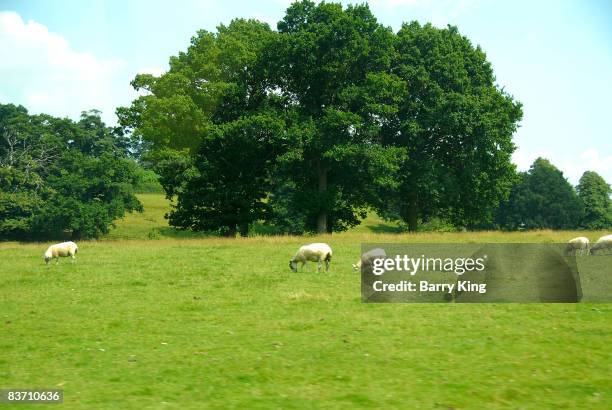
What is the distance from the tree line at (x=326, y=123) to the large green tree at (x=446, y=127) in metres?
0.14

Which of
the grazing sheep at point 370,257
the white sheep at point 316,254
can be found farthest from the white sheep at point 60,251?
the grazing sheep at point 370,257

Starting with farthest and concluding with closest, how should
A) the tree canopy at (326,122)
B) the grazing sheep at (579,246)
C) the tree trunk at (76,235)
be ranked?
the tree trunk at (76,235) < the tree canopy at (326,122) < the grazing sheep at (579,246)

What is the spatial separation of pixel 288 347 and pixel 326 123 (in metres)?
39.7

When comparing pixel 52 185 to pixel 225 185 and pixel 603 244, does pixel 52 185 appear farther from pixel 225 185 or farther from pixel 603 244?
pixel 603 244

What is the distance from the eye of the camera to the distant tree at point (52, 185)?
258 feet

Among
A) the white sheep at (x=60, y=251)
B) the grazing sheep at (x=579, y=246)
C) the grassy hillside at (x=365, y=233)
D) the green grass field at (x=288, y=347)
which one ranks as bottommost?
the green grass field at (x=288, y=347)

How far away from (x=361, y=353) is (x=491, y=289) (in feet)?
29.7

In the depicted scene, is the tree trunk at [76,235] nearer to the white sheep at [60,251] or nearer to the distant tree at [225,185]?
the distant tree at [225,185]

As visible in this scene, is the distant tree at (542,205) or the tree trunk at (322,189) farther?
the distant tree at (542,205)

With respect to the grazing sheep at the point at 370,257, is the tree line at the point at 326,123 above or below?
above

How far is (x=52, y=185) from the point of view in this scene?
83.8 meters

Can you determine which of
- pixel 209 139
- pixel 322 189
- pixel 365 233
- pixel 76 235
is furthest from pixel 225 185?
pixel 76 235

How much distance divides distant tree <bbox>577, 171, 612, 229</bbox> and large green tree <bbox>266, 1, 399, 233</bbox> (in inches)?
2685

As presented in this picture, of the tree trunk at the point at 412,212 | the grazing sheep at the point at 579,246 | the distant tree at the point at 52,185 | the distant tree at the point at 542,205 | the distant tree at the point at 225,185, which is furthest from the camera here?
the distant tree at the point at 542,205
